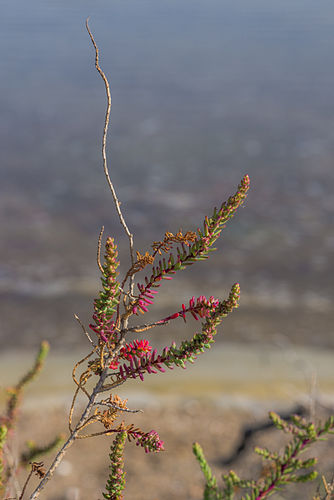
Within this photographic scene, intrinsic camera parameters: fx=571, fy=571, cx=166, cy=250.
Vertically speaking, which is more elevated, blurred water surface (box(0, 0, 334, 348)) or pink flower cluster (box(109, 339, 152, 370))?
blurred water surface (box(0, 0, 334, 348))

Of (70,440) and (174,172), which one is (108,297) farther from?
(174,172)

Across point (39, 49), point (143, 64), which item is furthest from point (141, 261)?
point (39, 49)

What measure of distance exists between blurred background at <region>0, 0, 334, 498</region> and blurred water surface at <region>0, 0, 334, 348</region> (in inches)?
2.2

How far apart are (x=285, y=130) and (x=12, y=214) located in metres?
12.0

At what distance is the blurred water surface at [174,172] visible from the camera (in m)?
11.5

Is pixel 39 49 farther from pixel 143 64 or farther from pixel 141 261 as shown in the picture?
pixel 141 261

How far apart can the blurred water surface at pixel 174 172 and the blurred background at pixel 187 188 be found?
0.06m

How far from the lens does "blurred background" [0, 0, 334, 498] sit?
33.8 feet

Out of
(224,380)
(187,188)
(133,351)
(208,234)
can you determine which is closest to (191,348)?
(133,351)

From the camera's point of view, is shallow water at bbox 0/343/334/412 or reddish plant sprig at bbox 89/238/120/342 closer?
reddish plant sprig at bbox 89/238/120/342

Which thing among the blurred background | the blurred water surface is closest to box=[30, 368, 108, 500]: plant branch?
the blurred background

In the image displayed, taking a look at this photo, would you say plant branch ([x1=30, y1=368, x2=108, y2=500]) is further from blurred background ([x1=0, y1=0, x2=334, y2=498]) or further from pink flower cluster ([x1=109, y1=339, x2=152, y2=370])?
blurred background ([x1=0, y1=0, x2=334, y2=498])

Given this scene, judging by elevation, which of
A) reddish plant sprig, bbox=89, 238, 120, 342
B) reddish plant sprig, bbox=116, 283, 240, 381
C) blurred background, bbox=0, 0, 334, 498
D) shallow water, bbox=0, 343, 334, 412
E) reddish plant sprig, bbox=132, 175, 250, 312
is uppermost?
blurred background, bbox=0, 0, 334, 498

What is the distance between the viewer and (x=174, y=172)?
1909cm
